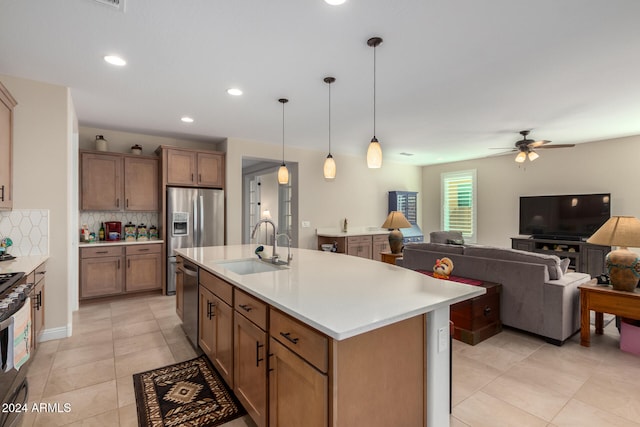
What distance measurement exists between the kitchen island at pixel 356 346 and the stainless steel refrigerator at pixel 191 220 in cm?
333

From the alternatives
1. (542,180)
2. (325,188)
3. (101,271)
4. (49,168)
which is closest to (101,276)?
(101,271)

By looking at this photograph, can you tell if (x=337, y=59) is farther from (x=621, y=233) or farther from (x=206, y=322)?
(x=621, y=233)

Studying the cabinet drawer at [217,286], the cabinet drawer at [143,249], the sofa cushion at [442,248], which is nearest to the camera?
the cabinet drawer at [217,286]

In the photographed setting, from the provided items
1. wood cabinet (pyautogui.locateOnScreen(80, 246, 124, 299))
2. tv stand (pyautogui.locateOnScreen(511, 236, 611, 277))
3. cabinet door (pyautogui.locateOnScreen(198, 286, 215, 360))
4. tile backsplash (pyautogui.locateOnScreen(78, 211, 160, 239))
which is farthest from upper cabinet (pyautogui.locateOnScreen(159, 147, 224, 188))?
tv stand (pyautogui.locateOnScreen(511, 236, 611, 277))

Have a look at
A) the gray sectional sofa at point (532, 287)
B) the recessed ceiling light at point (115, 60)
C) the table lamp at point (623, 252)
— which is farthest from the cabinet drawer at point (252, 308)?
the table lamp at point (623, 252)

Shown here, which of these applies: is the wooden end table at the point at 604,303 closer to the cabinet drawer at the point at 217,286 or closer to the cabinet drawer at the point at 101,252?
the cabinet drawer at the point at 217,286

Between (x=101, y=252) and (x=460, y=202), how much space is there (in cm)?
746

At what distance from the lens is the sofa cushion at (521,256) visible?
10.1 feet

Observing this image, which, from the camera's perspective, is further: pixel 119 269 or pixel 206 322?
pixel 119 269

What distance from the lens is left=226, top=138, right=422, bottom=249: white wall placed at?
5.40 meters

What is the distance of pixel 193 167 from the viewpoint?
5.05 meters

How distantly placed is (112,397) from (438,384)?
2.21 m

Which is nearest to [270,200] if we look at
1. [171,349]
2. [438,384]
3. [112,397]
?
[171,349]

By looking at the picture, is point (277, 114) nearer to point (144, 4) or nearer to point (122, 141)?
point (144, 4)
